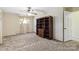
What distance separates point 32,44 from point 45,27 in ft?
1.46

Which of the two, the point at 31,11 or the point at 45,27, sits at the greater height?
the point at 31,11

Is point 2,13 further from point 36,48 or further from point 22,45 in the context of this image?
point 36,48

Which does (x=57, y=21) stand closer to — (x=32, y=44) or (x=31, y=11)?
(x=31, y=11)

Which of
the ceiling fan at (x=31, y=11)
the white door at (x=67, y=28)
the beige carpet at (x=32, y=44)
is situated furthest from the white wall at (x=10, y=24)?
the white door at (x=67, y=28)

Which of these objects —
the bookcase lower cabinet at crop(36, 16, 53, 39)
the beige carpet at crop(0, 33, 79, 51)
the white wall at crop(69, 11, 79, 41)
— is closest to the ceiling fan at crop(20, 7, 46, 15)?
the bookcase lower cabinet at crop(36, 16, 53, 39)

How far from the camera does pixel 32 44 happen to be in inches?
79.6

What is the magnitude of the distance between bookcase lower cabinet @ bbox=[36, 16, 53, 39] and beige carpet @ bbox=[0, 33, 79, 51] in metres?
0.11

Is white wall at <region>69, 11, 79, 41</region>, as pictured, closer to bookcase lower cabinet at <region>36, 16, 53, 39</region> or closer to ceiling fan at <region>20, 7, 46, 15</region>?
bookcase lower cabinet at <region>36, 16, 53, 39</region>

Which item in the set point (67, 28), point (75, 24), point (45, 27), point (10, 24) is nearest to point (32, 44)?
point (45, 27)

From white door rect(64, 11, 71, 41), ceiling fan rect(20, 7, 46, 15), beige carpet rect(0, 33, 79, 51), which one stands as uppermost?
ceiling fan rect(20, 7, 46, 15)

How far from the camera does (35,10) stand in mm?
2033

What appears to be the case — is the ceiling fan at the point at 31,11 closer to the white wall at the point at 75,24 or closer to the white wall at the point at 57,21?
the white wall at the point at 57,21

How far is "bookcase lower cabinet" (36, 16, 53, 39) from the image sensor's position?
2.04 metres
